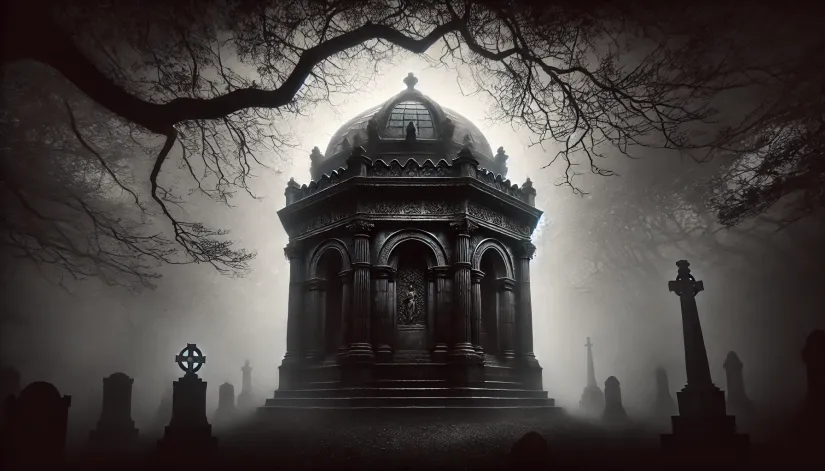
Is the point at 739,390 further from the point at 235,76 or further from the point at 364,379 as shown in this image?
the point at 235,76

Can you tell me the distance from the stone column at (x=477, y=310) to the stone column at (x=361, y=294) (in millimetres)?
1864

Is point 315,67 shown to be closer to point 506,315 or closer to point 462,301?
point 462,301

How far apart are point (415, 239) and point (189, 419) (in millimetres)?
4684

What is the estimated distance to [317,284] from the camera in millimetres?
10617

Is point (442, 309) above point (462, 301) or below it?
below

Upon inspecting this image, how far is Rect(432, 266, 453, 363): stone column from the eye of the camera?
9430 mm

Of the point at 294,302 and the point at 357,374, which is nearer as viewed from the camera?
the point at 357,374

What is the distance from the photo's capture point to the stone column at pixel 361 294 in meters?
9.24

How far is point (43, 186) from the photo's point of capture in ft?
22.4

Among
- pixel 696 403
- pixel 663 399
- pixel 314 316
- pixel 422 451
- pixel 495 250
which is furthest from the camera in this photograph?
pixel 663 399

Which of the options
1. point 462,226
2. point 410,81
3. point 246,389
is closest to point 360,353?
point 462,226

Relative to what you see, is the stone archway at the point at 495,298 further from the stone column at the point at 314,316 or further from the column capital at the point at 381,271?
the stone column at the point at 314,316

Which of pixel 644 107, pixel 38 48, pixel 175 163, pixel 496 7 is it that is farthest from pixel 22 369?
pixel 644 107

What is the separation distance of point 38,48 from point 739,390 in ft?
35.8
